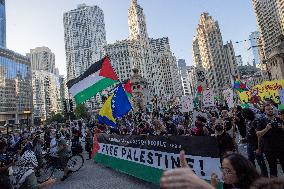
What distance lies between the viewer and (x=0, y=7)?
617 ft

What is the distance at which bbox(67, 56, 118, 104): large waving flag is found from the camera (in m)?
15.1

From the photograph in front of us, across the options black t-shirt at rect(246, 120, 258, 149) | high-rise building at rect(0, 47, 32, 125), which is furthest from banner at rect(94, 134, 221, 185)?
high-rise building at rect(0, 47, 32, 125)

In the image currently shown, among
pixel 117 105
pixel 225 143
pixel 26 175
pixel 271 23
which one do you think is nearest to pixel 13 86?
pixel 271 23

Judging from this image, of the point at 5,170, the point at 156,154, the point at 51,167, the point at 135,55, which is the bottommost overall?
the point at 51,167

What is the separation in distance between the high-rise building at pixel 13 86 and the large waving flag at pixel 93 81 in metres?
139

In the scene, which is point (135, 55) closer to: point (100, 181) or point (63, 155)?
point (63, 155)

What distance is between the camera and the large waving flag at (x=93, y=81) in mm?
15141

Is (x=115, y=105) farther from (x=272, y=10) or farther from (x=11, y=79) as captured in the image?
(x=272, y=10)

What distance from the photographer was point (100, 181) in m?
11.9

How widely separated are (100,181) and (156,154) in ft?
11.4

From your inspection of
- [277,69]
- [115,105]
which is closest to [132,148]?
[115,105]

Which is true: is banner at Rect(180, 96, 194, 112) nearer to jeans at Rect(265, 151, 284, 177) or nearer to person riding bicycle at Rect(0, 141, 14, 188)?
jeans at Rect(265, 151, 284, 177)

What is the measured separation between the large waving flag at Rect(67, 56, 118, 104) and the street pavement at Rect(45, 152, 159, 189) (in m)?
3.46

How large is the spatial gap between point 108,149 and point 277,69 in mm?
55556
